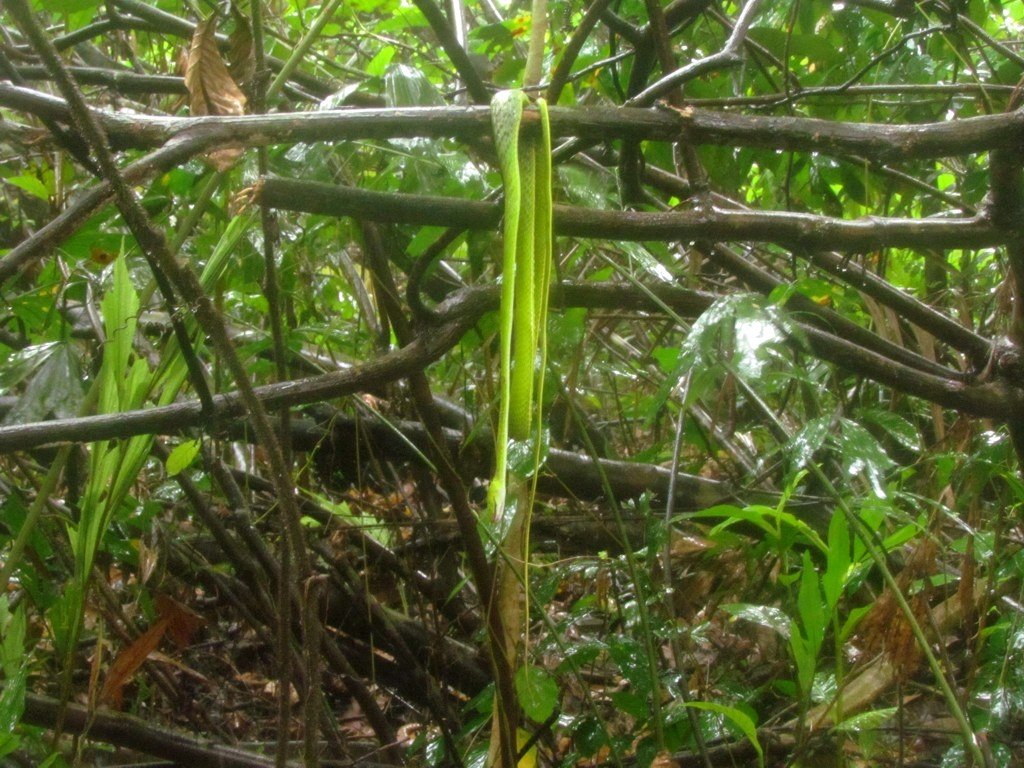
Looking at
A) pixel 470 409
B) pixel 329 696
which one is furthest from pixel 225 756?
pixel 470 409

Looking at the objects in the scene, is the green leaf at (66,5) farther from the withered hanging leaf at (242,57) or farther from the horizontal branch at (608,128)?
the horizontal branch at (608,128)

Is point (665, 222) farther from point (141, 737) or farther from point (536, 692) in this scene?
point (141, 737)

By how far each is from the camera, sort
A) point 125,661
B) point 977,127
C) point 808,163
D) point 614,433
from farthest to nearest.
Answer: point 614,433 → point 808,163 → point 125,661 → point 977,127

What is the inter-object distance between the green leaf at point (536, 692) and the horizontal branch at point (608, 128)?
1.94 ft

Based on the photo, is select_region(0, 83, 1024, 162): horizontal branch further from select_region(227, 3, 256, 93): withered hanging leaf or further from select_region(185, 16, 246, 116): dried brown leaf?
select_region(227, 3, 256, 93): withered hanging leaf

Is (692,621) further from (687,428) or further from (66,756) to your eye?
(66,756)

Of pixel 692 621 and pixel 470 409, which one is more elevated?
pixel 470 409

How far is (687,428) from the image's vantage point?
1605mm

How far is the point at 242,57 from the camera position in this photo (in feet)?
3.06

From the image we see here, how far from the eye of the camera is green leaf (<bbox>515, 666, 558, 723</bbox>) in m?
1.00

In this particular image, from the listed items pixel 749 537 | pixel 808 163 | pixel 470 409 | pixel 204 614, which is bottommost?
pixel 204 614

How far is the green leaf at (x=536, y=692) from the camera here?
1000mm

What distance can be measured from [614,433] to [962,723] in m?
1.25

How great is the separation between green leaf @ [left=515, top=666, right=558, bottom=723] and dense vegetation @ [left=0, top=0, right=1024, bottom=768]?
1 cm
